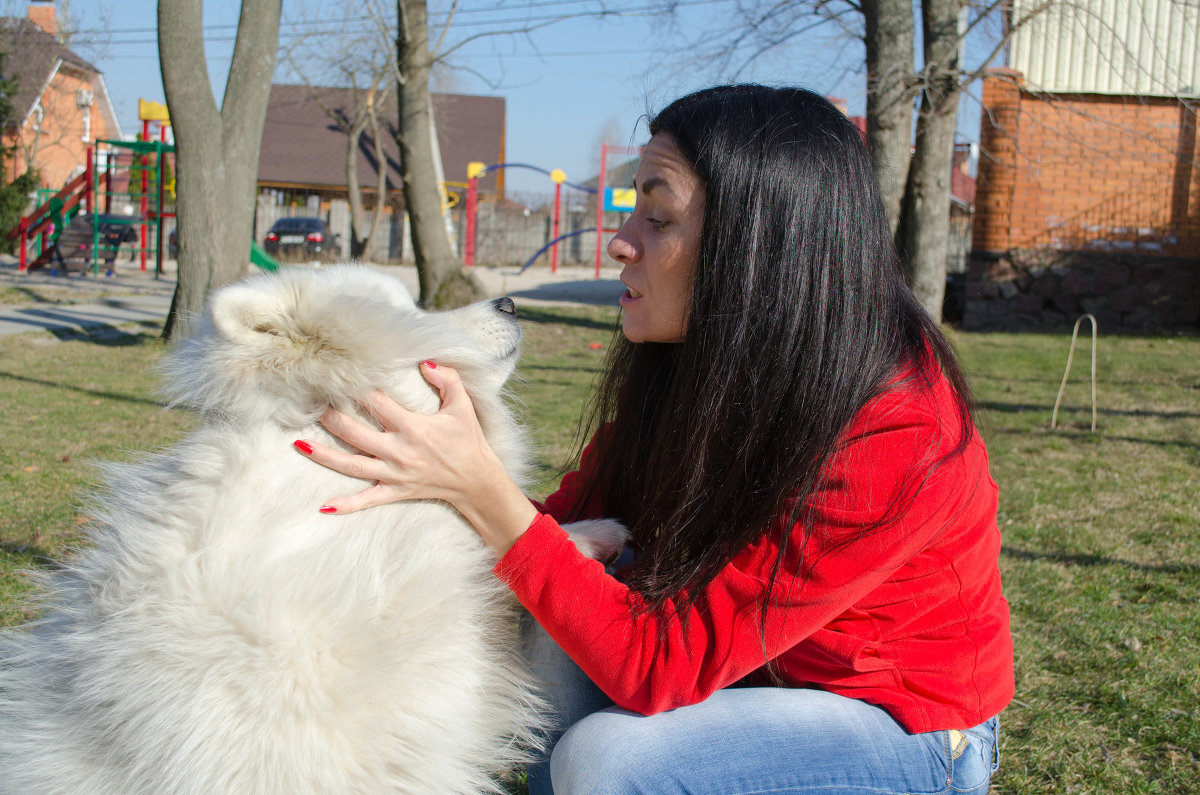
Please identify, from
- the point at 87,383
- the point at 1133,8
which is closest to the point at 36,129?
the point at 87,383

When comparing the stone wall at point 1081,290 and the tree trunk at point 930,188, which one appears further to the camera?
the stone wall at point 1081,290

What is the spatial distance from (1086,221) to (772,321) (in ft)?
46.1

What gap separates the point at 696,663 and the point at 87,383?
7.04 metres

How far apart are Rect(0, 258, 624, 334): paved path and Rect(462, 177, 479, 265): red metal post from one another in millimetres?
2321

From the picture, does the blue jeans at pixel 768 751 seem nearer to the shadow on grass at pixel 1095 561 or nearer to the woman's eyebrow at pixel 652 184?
the woman's eyebrow at pixel 652 184

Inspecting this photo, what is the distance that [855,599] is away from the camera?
5.00 ft

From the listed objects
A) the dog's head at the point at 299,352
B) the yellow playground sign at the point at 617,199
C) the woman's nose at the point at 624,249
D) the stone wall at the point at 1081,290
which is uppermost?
the yellow playground sign at the point at 617,199

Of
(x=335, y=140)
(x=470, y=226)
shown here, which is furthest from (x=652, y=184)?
(x=335, y=140)

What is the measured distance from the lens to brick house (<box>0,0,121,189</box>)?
26.2 metres

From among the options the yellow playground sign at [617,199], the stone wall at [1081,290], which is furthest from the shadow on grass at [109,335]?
the yellow playground sign at [617,199]

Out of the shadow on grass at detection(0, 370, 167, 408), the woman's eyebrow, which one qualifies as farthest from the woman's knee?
the shadow on grass at detection(0, 370, 167, 408)

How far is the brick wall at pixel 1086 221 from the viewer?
516 inches

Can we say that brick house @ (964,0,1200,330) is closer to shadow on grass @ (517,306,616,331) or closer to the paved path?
shadow on grass @ (517,306,616,331)

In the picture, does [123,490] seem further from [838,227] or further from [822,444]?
[838,227]
